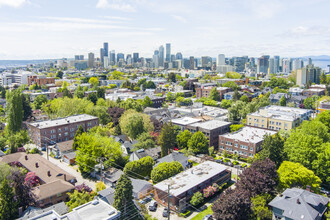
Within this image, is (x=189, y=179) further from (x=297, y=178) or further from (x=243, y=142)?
(x=243, y=142)

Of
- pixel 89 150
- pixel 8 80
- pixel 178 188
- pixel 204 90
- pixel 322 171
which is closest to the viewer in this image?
pixel 178 188

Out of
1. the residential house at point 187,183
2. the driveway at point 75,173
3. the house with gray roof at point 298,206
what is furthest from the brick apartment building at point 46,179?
the house with gray roof at point 298,206

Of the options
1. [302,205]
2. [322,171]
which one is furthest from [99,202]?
[322,171]

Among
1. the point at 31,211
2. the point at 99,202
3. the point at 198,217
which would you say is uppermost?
the point at 99,202

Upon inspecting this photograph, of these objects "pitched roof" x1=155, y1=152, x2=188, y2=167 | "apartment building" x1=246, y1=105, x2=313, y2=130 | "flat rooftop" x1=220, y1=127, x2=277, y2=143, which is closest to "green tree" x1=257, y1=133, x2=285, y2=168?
"flat rooftop" x1=220, y1=127, x2=277, y2=143

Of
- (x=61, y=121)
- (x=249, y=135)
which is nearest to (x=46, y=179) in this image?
(x=61, y=121)

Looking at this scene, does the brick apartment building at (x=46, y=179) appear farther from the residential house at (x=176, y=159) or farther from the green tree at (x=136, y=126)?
the green tree at (x=136, y=126)

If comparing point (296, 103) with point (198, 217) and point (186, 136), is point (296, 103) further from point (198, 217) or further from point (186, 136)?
point (198, 217)
